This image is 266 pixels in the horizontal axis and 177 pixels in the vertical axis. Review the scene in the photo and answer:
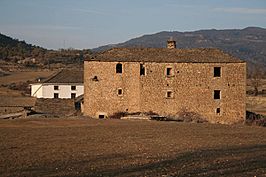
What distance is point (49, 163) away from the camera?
693 inches

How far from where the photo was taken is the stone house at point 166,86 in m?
42.2

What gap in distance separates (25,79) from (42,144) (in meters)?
71.1

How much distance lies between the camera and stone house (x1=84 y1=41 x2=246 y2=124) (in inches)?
1663

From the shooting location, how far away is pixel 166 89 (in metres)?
42.4

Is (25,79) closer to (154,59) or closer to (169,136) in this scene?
(154,59)

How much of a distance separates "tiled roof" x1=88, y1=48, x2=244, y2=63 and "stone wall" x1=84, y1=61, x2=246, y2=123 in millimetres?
399

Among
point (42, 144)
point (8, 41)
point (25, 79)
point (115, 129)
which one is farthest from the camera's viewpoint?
point (8, 41)

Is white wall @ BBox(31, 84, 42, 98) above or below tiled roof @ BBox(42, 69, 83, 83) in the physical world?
below

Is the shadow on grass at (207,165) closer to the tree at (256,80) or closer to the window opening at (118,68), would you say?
the window opening at (118,68)

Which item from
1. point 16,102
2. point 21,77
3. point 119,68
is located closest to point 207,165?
point 119,68

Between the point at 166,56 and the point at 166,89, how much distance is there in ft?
9.64

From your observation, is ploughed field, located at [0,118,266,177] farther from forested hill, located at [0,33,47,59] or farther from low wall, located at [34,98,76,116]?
forested hill, located at [0,33,47,59]

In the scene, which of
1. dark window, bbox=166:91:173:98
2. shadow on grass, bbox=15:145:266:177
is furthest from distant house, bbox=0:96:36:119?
shadow on grass, bbox=15:145:266:177

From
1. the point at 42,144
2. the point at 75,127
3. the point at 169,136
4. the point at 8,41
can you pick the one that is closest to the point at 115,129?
the point at 75,127
